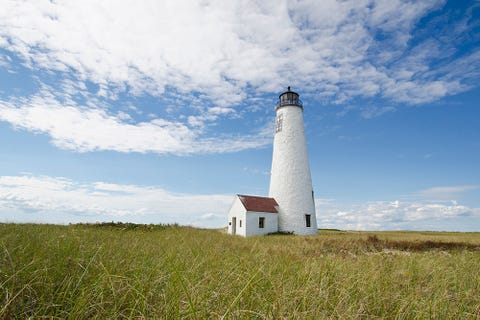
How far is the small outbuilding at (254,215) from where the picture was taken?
23.6 m

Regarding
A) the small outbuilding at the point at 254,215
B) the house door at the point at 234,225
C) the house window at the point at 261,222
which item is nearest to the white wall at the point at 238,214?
the small outbuilding at the point at 254,215

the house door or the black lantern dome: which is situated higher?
the black lantern dome

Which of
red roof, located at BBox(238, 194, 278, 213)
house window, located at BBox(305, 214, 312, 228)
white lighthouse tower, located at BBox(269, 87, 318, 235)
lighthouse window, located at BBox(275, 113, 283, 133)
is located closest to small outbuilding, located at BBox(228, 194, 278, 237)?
red roof, located at BBox(238, 194, 278, 213)

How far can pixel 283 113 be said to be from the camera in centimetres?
2627

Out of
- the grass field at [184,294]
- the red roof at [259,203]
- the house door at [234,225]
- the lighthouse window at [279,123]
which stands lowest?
the grass field at [184,294]

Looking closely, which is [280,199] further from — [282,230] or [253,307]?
[253,307]

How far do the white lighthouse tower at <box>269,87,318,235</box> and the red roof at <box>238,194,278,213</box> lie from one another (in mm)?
629

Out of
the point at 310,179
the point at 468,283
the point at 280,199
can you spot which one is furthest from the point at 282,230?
the point at 468,283

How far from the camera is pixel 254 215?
2386 centimetres

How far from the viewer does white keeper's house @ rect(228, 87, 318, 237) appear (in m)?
24.3

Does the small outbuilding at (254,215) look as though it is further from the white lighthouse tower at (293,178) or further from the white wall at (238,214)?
the white lighthouse tower at (293,178)

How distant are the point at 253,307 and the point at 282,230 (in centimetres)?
2278

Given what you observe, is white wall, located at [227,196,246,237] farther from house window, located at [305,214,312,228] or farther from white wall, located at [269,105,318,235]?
house window, located at [305,214,312,228]

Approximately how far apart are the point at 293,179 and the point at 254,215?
489cm
